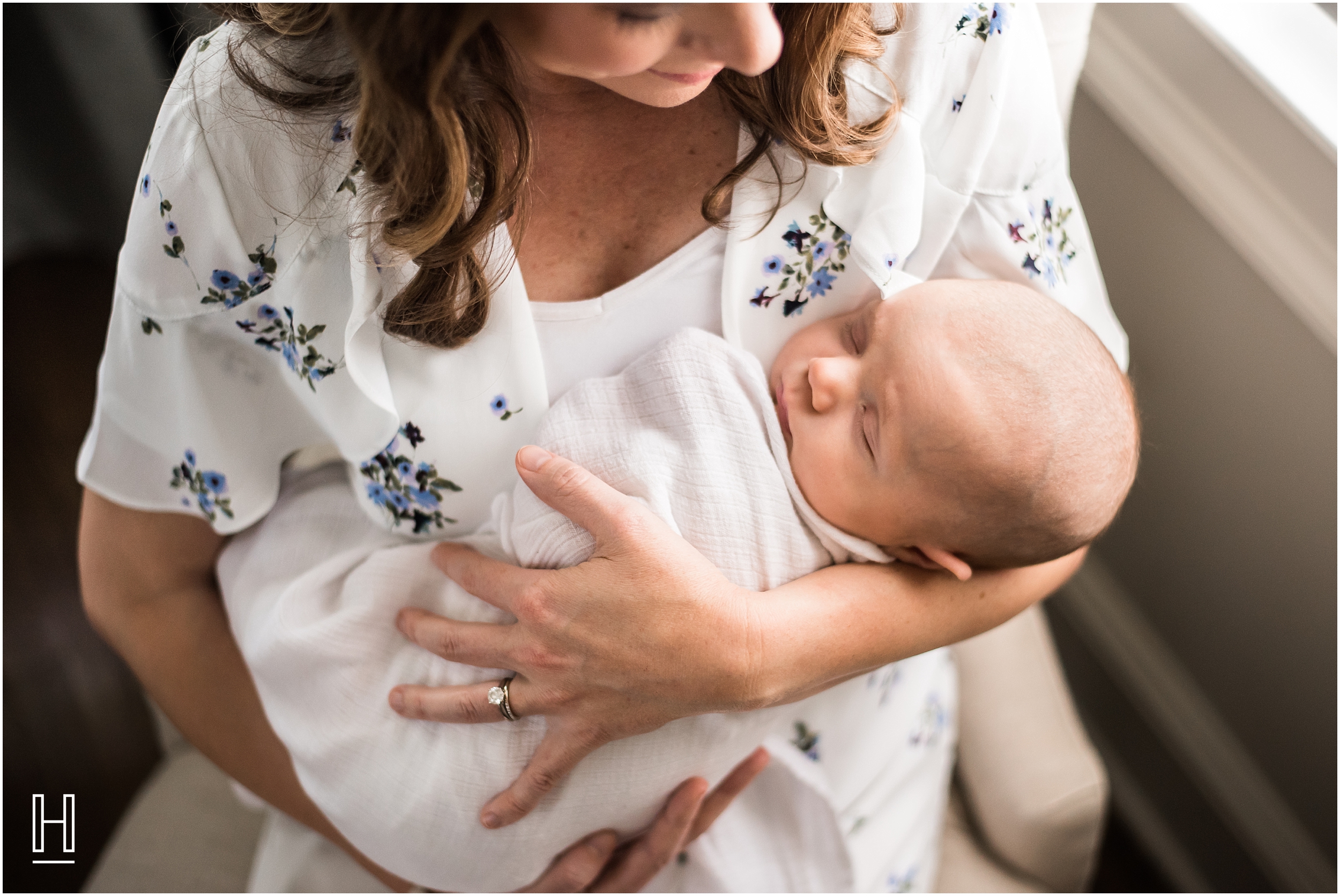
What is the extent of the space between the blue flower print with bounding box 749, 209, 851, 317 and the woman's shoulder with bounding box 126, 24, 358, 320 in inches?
16.0

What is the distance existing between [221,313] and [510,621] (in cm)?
40

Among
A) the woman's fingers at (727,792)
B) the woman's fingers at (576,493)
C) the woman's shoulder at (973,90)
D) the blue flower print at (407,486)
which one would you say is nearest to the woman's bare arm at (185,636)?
the blue flower print at (407,486)

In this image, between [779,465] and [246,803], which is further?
[246,803]

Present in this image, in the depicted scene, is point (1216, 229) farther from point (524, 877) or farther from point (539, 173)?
point (524, 877)

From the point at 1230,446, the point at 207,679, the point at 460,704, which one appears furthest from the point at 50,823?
the point at 1230,446

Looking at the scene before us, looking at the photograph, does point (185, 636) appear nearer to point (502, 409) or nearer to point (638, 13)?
point (502, 409)

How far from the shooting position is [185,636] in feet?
3.72

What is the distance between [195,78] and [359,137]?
0.59 feet

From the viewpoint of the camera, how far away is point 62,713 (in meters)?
1.86

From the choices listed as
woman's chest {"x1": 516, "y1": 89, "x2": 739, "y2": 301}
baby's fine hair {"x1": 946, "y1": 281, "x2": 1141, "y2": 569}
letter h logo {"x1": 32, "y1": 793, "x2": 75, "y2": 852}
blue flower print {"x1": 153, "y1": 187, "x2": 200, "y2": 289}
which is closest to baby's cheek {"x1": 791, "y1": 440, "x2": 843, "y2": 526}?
baby's fine hair {"x1": 946, "y1": 281, "x2": 1141, "y2": 569}

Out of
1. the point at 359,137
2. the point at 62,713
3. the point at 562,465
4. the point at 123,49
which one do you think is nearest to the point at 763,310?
the point at 562,465

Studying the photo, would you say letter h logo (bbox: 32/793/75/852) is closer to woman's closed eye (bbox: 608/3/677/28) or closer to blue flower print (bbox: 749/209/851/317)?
blue flower print (bbox: 749/209/851/317)

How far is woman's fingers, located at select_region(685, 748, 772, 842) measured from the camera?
104 cm

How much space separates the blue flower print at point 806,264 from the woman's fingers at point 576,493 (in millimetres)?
259
